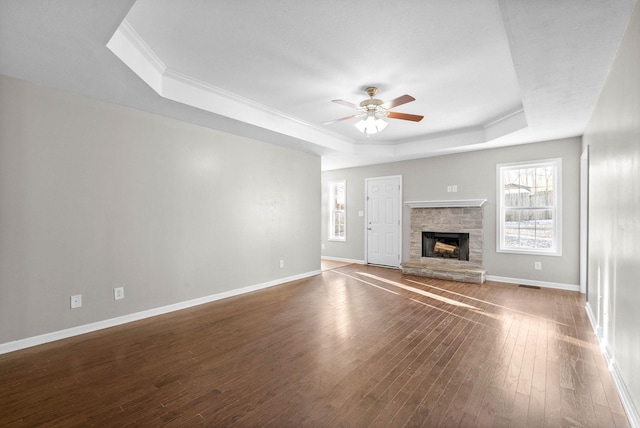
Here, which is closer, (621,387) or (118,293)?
(621,387)

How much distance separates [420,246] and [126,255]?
5510 mm

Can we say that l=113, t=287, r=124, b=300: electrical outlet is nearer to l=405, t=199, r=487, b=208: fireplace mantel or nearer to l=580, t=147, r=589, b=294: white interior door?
l=405, t=199, r=487, b=208: fireplace mantel

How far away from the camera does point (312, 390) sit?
2.24 meters

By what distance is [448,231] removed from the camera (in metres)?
6.39

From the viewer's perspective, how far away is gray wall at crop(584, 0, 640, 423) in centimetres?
194

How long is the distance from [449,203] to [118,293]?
229 inches

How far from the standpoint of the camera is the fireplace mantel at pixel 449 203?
5.94m

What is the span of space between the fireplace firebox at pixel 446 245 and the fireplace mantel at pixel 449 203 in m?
0.60

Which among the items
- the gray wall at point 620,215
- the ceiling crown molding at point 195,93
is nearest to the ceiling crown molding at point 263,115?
the ceiling crown molding at point 195,93

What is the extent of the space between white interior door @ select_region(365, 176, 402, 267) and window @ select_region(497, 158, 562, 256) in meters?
2.13

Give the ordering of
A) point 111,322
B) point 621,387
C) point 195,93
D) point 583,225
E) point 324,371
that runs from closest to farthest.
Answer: point 621,387 → point 324,371 → point 111,322 → point 195,93 → point 583,225

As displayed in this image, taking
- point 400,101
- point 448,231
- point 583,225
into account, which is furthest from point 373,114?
point 583,225

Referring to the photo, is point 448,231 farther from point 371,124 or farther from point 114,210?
point 114,210

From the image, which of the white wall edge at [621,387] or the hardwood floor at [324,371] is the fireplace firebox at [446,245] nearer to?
the hardwood floor at [324,371]
